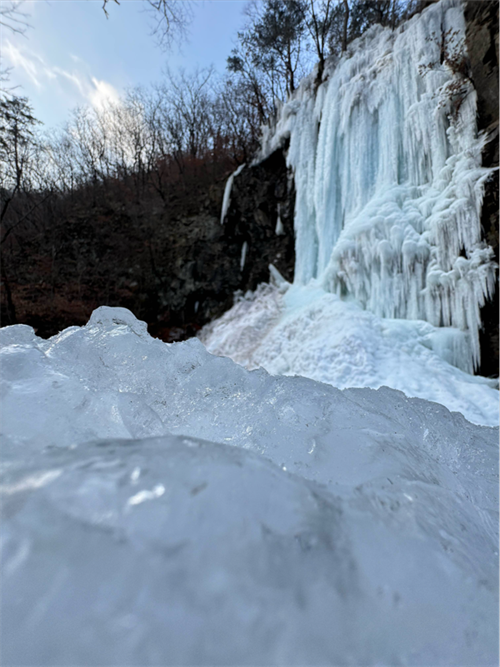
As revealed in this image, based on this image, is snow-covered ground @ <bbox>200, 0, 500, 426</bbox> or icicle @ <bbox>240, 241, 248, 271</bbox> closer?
snow-covered ground @ <bbox>200, 0, 500, 426</bbox>

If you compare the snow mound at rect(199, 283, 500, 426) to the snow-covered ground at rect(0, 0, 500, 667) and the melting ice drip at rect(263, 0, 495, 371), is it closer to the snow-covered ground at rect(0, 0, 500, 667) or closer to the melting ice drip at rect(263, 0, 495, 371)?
the melting ice drip at rect(263, 0, 495, 371)

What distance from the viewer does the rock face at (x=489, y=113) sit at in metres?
4.12

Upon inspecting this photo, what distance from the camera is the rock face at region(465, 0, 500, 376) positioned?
13.5 feet

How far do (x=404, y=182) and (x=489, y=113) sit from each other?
4.56ft

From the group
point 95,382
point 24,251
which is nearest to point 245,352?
point 95,382

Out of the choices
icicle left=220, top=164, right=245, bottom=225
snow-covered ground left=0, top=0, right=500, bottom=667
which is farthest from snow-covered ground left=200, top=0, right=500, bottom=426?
icicle left=220, top=164, right=245, bottom=225

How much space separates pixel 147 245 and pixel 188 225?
1.77 metres

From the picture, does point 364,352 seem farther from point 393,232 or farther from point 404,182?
point 404,182

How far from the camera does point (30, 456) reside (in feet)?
1.80

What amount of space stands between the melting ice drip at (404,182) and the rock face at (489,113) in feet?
0.37

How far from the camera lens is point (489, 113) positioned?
464cm

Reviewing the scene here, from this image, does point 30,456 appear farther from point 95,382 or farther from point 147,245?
point 147,245

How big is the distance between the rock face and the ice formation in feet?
13.8

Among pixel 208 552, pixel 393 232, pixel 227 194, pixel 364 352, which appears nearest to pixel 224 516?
pixel 208 552
